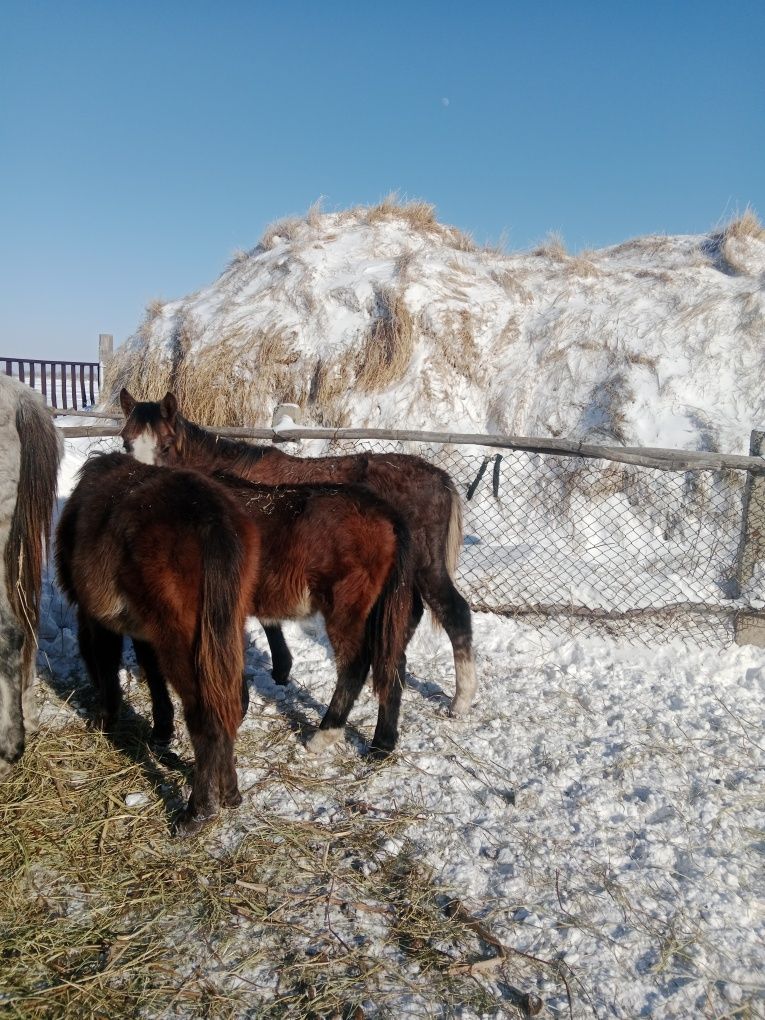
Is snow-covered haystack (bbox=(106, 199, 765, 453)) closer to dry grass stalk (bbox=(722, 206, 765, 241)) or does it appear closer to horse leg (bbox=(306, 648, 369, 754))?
dry grass stalk (bbox=(722, 206, 765, 241))

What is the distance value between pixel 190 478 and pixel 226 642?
886 millimetres

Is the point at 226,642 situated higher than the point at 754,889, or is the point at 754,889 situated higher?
the point at 226,642

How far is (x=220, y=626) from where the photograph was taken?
2.77 meters

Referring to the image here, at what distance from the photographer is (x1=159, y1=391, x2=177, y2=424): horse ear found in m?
4.87

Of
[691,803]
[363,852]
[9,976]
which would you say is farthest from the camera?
[691,803]

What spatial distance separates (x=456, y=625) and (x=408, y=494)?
0.93 m

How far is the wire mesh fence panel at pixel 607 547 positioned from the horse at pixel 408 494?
1.32m

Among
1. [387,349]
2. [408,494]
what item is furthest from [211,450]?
[387,349]

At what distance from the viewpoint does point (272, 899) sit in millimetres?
2469

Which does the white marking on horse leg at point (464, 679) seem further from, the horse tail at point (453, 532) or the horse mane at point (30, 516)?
the horse mane at point (30, 516)

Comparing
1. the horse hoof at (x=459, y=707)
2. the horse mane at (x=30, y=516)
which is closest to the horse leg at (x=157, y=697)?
the horse mane at (x=30, y=516)

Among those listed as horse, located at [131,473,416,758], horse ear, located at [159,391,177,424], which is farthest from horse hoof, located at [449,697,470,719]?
horse ear, located at [159,391,177,424]

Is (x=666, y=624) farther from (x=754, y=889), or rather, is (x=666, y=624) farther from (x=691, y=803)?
(x=754, y=889)

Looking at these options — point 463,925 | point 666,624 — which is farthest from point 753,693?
point 463,925
